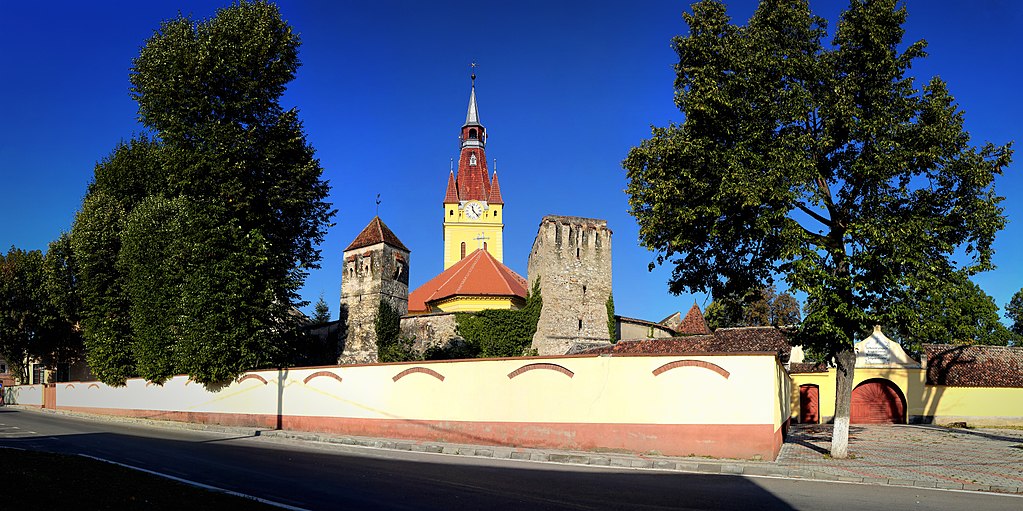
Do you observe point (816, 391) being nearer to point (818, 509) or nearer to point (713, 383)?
point (713, 383)

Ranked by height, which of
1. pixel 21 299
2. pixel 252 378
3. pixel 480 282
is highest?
pixel 480 282

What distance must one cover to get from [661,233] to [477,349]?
952 inches

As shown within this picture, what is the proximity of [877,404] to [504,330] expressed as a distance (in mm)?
19243

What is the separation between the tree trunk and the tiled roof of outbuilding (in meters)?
20.7

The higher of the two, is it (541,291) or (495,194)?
(495,194)

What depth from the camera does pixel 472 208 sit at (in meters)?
86.8

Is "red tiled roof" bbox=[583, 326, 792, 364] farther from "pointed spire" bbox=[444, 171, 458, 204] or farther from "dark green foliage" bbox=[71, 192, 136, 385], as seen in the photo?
"pointed spire" bbox=[444, 171, 458, 204]

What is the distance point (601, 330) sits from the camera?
142 feet

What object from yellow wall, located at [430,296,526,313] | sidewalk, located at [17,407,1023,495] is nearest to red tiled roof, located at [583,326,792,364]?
sidewalk, located at [17,407,1023,495]

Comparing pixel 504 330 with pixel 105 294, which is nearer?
pixel 105 294

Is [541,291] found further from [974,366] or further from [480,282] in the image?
[974,366]

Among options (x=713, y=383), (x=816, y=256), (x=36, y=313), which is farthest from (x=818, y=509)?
(x=36, y=313)

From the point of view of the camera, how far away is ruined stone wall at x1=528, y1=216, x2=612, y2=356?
41969 millimetres

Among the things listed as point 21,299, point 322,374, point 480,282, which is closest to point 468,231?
point 480,282
